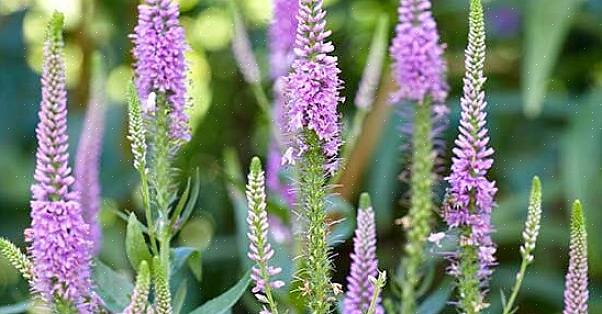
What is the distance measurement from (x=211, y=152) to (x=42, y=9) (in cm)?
56

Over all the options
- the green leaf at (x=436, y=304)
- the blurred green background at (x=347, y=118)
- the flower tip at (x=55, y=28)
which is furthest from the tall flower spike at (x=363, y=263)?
the blurred green background at (x=347, y=118)

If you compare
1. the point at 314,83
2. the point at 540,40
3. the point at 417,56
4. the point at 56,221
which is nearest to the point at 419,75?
the point at 417,56

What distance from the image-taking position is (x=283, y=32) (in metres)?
1.18

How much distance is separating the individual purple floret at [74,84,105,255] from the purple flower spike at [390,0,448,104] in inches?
11.8

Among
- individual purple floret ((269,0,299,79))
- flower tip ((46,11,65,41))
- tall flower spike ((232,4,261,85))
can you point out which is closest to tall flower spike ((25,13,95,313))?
flower tip ((46,11,65,41))

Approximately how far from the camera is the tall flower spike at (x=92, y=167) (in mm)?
1006

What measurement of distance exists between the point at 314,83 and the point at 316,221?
0.09m

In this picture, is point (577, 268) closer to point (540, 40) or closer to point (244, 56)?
point (244, 56)

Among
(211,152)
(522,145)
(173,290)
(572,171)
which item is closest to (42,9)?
(211,152)

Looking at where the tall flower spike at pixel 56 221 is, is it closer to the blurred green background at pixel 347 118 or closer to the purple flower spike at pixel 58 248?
the purple flower spike at pixel 58 248

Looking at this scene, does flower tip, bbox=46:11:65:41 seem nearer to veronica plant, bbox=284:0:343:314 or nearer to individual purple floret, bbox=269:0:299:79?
veronica plant, bbox=284:0:343:314

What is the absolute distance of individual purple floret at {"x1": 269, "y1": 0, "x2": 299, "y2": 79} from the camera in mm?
1147

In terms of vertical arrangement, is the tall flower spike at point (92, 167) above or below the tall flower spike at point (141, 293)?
above

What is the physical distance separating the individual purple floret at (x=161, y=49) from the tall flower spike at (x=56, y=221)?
9cm
